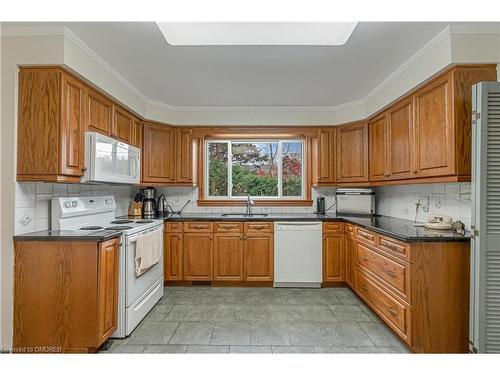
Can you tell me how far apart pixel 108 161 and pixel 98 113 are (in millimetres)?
455

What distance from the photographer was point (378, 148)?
10.5ft

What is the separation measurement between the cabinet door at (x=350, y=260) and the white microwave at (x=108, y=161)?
2.69 metres

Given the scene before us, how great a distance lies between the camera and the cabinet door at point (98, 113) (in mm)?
2299

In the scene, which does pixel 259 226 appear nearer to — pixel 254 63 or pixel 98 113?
pixel 254 63

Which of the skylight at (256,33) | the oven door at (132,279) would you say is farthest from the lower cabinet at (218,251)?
the skylight at (256,33)

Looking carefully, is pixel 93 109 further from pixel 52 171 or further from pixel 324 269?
pixel 324 269

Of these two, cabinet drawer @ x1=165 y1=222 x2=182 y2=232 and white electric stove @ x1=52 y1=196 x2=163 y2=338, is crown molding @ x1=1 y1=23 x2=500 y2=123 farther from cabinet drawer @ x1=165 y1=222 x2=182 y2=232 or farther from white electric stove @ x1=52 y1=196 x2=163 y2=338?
cabinet drawer @ x1=165 y1=222 x2=182 y2=232

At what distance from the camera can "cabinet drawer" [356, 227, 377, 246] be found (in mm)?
2600

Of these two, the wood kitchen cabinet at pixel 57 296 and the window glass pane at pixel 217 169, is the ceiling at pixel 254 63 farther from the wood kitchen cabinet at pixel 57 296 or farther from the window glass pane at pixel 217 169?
the wood kitchen cabinet at pixel 57 296

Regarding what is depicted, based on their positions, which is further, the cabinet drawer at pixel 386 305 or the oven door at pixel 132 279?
the oven door at pixel 132 279

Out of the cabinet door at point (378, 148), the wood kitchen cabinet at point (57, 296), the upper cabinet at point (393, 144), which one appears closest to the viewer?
the wood kitchen cabinet at point (57, 296)

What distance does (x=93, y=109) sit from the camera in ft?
7.75

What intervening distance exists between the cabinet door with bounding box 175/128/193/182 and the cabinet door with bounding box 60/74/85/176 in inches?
64.0

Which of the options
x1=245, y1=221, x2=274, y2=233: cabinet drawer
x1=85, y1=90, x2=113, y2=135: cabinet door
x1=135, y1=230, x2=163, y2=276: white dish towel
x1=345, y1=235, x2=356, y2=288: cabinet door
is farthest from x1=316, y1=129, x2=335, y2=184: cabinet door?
x1=85, y1=90, x2=113, y2=135: cabinet door
